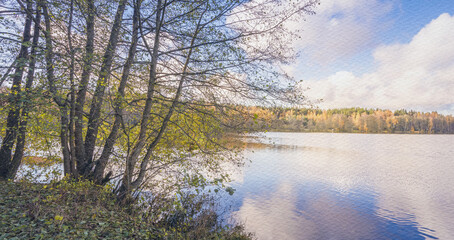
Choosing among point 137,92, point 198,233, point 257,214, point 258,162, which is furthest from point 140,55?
point 258,162

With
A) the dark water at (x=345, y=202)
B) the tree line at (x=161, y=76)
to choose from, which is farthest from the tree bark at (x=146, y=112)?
the dark water at (x=345, y=202)

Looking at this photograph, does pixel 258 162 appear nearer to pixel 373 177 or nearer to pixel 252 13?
pixel 373 177

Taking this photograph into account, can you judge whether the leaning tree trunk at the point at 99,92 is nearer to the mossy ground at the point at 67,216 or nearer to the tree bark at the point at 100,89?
the tree bark at the point at 100,89

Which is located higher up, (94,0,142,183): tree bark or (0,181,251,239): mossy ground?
(94,0,142,183): tree bark

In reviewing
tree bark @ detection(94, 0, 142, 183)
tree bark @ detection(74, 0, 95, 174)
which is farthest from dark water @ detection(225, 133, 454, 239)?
tree bark @ detection(74, 0, 95, 174)

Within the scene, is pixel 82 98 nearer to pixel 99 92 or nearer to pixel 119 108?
pixel 99 92

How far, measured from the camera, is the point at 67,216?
483cm

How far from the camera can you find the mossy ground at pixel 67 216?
14.0ft

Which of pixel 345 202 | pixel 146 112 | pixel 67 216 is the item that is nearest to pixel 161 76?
pixel 146 112

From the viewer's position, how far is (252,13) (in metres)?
6.97

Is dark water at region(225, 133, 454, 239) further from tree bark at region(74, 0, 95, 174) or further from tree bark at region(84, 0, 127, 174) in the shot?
tree bark at region(74, 0, 95, 174)

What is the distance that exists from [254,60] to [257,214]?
714 cm

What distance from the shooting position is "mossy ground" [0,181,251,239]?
4.27 metres

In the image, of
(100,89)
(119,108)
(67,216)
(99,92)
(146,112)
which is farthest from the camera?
(146,112)
